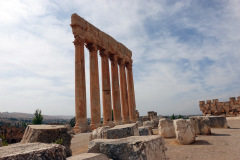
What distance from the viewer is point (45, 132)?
16.5 ft

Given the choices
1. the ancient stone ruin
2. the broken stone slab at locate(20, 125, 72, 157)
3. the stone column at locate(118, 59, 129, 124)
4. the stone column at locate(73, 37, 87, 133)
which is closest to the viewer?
the broken stone slab at locate(20, 125, 72, 157)

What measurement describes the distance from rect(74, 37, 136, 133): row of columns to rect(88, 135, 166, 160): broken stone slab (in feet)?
37.1

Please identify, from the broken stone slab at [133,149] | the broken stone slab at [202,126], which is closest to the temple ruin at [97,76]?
the broken stone slab at [202,126]

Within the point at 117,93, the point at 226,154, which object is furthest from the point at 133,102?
the point at 226,154

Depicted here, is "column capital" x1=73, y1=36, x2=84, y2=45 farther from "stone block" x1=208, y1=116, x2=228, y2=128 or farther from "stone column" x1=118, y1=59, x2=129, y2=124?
"stone block" x1=208, y1=116, x2=228, y2=128

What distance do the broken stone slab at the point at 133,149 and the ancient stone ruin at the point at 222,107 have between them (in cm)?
2735

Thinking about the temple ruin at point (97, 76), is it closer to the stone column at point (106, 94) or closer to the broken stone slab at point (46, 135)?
the stone column at point (106, 94)

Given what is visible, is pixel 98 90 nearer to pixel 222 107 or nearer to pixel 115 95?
pixel 115 95

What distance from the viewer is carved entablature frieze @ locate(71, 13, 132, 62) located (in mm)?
15695

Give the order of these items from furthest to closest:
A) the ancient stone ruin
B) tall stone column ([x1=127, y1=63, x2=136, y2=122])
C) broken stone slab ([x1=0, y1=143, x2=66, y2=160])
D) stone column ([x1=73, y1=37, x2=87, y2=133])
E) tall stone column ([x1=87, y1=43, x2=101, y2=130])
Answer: the ancient stone ruin, tall stone column ([x1=127, y1=63, x2=136, y2=122]), tall stone column ([x1=87, y1=43, x2=101, y2=130]), stone column ([x1=73, y1=37, x2=87, y2=133]), broken stone slab ([x1=0, y1=143, x2=66, y2=160])

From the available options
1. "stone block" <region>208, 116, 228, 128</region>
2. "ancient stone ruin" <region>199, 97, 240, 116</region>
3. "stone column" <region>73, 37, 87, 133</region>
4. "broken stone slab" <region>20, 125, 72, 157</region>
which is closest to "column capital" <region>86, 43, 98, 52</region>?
"stone column" <region>73, 37, 87, 133</region>

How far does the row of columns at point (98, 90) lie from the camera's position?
49.4 feet

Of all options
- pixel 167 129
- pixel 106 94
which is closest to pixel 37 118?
pixel 106 94

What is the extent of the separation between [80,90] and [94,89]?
6.79ft
